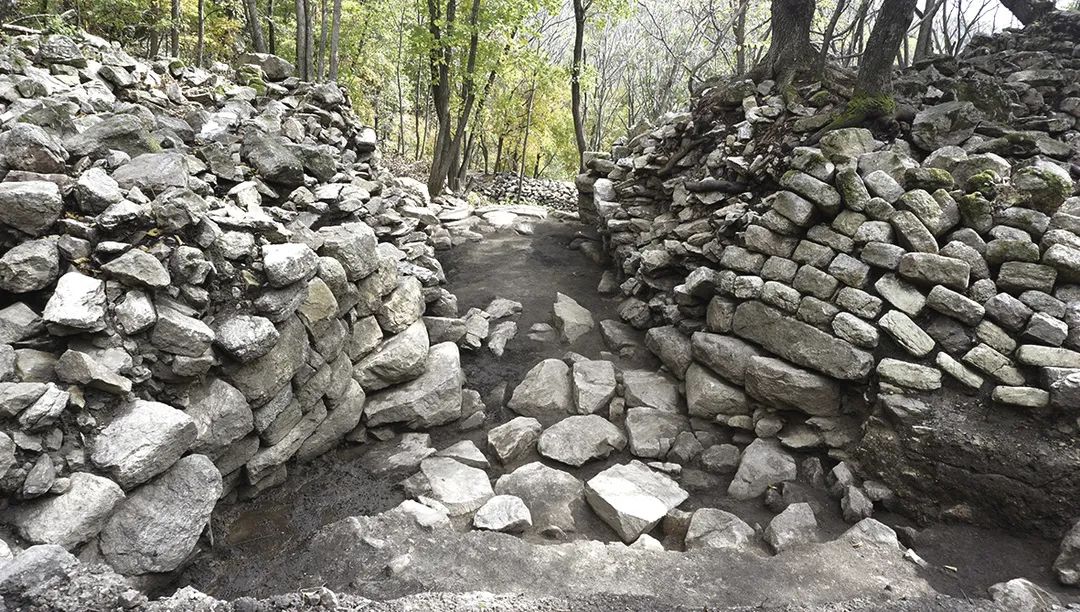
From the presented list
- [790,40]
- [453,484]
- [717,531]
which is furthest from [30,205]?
[790,40]

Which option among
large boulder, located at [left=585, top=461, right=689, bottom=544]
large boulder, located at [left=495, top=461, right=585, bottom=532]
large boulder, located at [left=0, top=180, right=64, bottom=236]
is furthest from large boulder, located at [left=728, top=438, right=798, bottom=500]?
large boulder, located at [left=0, top=180, right=64, bottom=236]

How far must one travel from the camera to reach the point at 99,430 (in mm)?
4887

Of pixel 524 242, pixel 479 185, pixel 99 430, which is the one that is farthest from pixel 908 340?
pixel 479 185

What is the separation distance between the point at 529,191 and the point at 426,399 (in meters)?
22.3

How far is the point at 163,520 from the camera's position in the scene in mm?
4953

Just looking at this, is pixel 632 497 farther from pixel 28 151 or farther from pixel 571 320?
pixel 28 151

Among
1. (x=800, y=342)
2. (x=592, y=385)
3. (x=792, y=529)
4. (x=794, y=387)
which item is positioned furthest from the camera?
(x=592, y=385)

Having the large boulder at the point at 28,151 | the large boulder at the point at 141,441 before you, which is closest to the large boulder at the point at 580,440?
the large boulder at the point at 141,441

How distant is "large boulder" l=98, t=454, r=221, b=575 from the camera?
468 centimetres

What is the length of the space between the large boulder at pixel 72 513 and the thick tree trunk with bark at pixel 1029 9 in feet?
58.0

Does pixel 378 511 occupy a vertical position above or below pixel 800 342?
below

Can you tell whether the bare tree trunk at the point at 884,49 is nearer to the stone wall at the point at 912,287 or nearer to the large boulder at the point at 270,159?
the stone wall at the point at 912,287

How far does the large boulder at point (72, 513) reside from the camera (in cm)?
424

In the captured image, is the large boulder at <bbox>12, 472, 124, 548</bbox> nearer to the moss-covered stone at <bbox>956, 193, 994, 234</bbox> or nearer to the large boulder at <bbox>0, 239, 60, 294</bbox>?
the large boulder at <bbox>0, 239, 60, 294</bbox>
